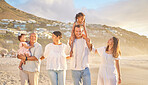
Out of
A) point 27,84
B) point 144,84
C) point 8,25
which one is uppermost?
point 8,25

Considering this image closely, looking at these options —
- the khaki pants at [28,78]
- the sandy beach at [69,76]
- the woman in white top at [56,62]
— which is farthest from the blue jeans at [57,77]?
the sandy beach at [69,76]

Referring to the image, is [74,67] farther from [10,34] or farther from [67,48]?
[10,34]

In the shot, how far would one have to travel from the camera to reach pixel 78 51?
3.22 meters

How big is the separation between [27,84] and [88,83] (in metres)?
1.43

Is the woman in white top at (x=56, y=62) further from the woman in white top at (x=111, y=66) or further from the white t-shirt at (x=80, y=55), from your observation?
the woman in white top at (x=111, y=66)

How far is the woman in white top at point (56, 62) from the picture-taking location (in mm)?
3143

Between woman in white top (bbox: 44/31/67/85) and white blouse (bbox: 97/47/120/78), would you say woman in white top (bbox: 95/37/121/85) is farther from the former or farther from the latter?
woman in white top (bbox: 44/31/67/85)

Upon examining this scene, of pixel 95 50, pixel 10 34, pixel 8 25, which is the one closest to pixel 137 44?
pixel 10 34

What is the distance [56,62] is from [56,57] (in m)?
0.11

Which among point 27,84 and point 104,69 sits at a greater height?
point 104,69

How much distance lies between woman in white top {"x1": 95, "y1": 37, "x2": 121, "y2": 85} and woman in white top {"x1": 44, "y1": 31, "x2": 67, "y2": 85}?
0.87 metres

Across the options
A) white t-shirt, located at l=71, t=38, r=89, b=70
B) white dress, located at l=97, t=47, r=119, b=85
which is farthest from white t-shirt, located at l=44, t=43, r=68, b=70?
white dress, located at l=97, t=47, r=119, b=85

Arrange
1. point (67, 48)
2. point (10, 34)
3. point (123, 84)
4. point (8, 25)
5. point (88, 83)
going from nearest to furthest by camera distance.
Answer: point (88, 83)
point (67, 48)
point (123, 84)
point (10, 34)
point (8, 25)

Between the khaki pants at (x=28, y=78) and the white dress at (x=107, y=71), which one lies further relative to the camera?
the khaki pants at (x=28, y=78)
